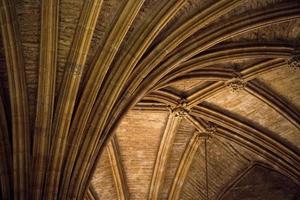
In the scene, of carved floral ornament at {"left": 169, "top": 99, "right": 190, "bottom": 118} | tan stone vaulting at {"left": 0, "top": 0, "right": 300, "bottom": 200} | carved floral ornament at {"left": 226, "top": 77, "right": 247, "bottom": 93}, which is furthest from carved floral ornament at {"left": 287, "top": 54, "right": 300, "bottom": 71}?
carved floral ornament at {"left": 169, "top": 99, "right": 190, "bottom": 118}

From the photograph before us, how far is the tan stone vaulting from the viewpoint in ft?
47.7

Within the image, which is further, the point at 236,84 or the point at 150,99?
the point at 150,99

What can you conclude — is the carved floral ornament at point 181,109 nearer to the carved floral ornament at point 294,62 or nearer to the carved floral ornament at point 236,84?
the carved floral ornament at point 236,84

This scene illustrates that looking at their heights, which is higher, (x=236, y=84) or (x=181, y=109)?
(x=181, y=109)

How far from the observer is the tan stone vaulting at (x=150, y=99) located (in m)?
14.5

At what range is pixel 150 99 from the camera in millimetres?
20859

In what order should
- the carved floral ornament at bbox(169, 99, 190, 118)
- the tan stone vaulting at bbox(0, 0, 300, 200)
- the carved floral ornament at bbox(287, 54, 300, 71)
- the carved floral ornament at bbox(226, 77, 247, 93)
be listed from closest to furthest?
the tan stone vaulting at bbox(0, 0, 300, 200), the carved floral ornament at bbox(287, 54, 300, 71), the carved floral ornament at bbox(226, 77, 247, 93), the carved floral ornament at bbox(169, 99, 190, 118)

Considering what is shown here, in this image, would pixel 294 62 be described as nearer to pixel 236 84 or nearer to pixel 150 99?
pixel 236 84

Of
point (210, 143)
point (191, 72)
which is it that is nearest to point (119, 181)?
point (210, 143)

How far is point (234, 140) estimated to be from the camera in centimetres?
2222

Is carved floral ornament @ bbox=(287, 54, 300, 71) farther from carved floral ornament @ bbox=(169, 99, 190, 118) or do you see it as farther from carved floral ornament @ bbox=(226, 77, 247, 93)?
carved floral ornament @ bbox=(169, 99, 190, 118)

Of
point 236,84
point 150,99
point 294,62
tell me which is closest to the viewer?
point 294,62

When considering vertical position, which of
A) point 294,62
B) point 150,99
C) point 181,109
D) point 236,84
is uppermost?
point 150,99

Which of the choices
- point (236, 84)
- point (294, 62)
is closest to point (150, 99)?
point (236, 84)
